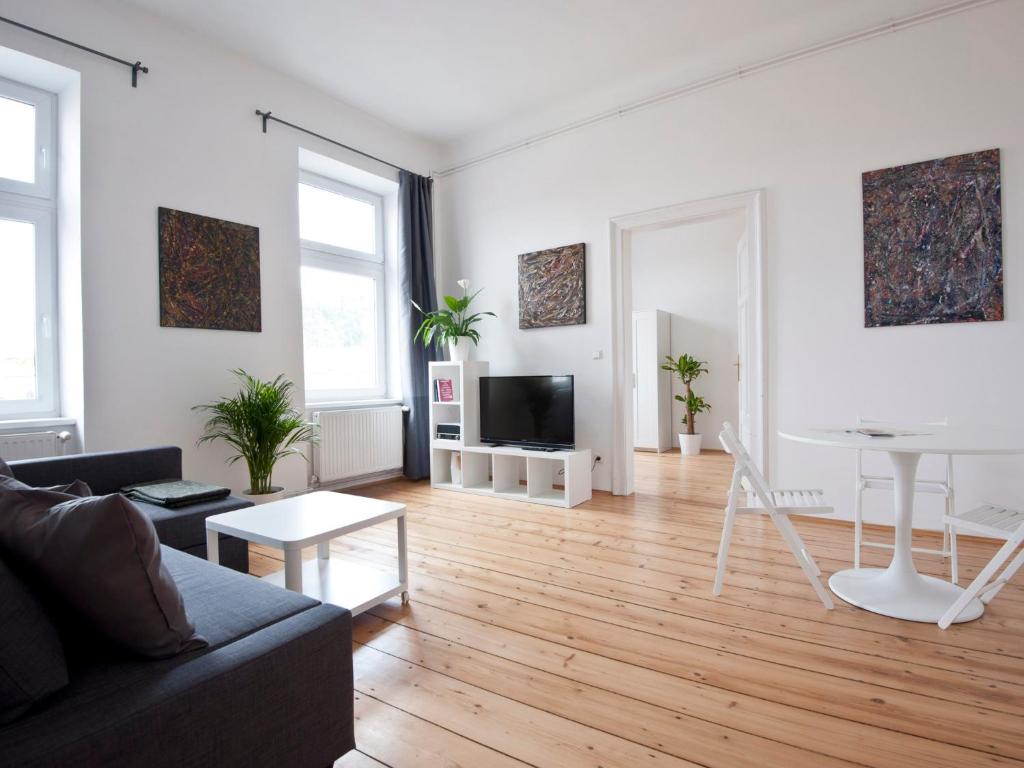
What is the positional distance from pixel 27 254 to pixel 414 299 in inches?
106

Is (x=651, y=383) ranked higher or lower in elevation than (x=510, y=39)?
lower

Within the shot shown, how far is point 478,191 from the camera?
517cm

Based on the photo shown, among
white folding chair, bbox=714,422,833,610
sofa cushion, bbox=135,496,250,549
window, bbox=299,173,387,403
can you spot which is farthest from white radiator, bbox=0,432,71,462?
white folding chair, bbox=714,422,833,610

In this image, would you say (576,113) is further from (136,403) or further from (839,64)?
(136,403)

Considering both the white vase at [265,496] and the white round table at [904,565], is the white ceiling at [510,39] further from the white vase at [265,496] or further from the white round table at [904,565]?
the white vase at [265,496]

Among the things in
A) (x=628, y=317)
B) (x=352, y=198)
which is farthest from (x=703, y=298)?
(x=352, y=198)

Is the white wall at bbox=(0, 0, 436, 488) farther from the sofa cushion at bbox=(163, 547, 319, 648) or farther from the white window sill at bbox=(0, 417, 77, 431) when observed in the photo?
the sofa cushion at bbox=(163, 547, 319, 648)

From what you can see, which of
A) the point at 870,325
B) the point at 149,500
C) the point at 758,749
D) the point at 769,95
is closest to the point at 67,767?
the point at 758,749

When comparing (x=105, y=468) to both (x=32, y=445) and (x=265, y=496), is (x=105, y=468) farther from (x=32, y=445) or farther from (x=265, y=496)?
(x=265, y=496)

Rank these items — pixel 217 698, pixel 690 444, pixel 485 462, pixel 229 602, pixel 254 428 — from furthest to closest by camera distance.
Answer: pixel 690 444
pixel 485 462
pixel 254 428
pixel 229 602
pixel 217 698

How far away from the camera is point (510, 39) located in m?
3.72

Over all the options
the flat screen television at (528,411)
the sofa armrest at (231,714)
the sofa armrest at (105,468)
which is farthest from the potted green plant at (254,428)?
the sofa armrest at (231,714)

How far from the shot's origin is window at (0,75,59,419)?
308 centimetres

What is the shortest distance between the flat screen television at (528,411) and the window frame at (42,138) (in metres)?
3.12
